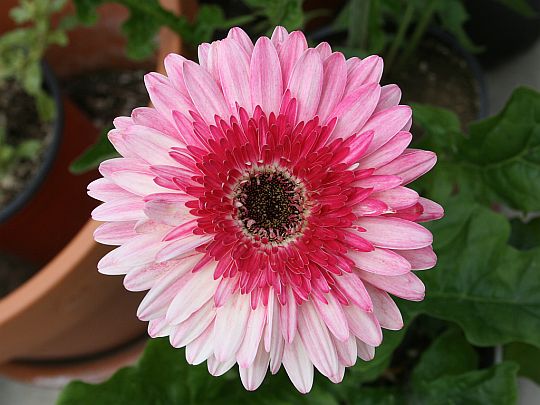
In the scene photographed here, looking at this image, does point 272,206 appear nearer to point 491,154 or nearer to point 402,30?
point 491,154

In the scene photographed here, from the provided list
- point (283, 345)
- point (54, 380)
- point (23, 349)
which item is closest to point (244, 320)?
point (283, 345)

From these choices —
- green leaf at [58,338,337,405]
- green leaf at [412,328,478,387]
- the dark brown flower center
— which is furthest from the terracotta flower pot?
green leaf at [412,328,478,387]

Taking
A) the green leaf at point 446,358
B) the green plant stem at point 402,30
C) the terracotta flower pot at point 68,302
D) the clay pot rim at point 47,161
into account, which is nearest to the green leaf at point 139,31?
the terracotta flower pot at point 68,302

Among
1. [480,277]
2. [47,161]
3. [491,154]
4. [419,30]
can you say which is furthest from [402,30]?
[47,161]

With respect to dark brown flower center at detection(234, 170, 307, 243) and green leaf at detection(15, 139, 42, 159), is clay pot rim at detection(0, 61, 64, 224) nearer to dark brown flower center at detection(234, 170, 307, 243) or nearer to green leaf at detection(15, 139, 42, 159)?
green leaf at detection(15, 139, 42, 159)

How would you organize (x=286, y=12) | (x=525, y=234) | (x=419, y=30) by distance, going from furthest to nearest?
(x=419, y=30) < (x=525, y=234) < (x=286, y=12)

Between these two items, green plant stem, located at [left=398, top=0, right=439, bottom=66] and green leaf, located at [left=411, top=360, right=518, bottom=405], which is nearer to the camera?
green leaf, located at [left=411, top=360, right=518, bottom=405]

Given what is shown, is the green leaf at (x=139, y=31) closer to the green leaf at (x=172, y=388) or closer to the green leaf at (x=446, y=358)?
the green leaf at (x=172, y=388)
